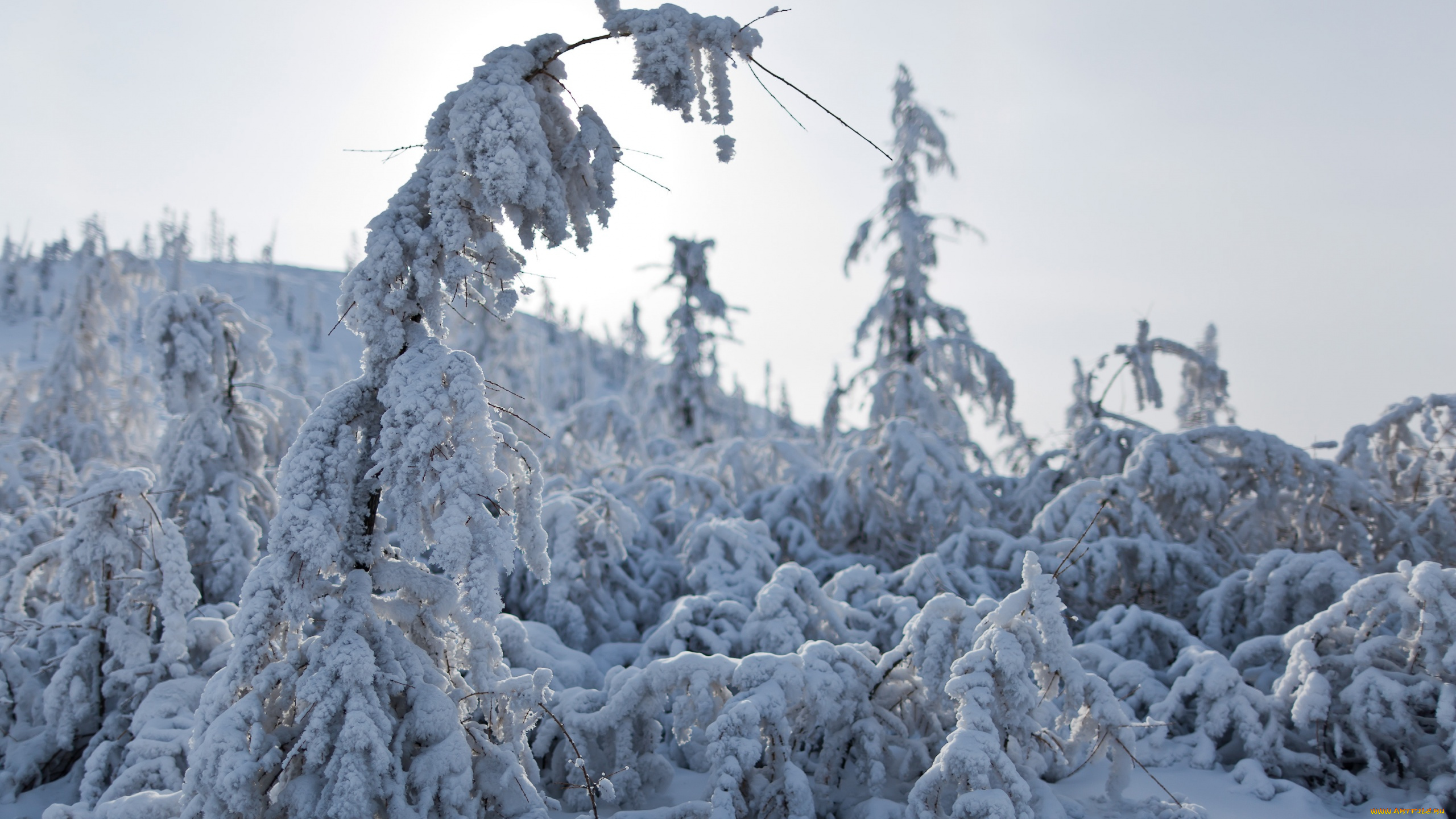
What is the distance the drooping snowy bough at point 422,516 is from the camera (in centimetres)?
264

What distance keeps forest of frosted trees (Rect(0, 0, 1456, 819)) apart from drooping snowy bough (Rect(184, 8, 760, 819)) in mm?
15

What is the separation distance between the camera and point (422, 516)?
273 centimetres

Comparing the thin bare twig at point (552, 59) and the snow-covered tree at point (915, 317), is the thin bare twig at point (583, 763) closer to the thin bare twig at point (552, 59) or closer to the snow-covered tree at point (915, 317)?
the thin bare twig at point (552, 59)

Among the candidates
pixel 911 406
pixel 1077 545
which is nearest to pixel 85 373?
pixel 911 406

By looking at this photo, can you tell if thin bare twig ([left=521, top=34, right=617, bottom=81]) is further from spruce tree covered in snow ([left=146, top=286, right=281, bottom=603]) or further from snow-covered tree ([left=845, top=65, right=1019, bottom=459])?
snow-covered tree ([left=845, top=65, right=1019, bottom=459])

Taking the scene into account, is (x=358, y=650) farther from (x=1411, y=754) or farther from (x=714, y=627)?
(x=1411, y=754)

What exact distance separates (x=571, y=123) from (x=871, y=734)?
3325mm

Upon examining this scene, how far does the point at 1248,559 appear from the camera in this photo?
6582 mm

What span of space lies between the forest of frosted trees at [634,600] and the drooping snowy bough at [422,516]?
15 mm

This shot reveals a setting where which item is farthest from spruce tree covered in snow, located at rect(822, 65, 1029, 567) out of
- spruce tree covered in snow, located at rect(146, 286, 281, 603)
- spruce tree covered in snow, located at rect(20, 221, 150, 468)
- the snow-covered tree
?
spruce tree covered in snow, located at rect(20, 221, 150, 468)

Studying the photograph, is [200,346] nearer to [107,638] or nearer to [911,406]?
[107,638]

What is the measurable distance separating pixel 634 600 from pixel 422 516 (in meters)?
4.62

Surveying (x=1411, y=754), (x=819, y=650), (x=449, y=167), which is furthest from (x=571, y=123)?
(x=1411, y=754)

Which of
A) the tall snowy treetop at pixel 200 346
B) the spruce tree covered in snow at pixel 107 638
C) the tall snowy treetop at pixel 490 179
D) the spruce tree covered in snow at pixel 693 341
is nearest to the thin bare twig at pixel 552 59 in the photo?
the tall snowy treetop at pixel 490 179
